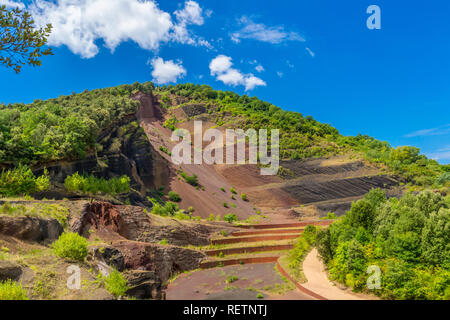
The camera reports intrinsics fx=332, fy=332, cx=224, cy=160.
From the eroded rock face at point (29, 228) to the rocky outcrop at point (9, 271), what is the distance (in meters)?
2.48

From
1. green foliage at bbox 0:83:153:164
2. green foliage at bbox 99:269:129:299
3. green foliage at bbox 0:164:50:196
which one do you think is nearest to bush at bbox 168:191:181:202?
green foliage at bbox 0:83:153:164

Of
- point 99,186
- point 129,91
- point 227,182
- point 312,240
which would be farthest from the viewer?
point 129,91

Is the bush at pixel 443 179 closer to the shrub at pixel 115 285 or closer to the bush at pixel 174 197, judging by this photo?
the bush at pixel 174 197

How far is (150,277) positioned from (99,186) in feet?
40.9

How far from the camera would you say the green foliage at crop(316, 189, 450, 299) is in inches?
407

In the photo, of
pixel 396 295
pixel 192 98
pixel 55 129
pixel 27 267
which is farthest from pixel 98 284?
pixel 192 98

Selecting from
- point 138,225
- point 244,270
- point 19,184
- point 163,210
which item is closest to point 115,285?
point 138,225

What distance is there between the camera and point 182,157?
47.4 metres

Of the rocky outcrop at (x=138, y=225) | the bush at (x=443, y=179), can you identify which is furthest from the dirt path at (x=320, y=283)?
the bush at (x=443, y=179)

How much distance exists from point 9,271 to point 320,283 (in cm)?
1080

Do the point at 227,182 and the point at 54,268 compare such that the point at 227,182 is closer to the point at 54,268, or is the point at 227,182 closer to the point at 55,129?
the point at 55,129

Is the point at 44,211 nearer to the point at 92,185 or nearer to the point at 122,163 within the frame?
the point at 92,185

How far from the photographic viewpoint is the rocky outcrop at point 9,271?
22.6ft
